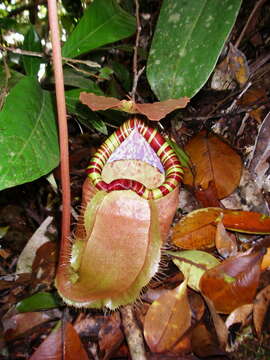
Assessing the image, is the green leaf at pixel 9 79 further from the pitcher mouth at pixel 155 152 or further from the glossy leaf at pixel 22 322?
the glossy leaf at pixel 22 322

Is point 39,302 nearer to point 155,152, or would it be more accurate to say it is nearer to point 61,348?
point 61,348

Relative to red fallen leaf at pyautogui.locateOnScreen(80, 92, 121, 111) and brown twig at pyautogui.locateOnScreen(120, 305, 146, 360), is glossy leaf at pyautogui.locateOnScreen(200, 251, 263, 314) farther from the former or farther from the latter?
red fallen leaf at pyautogui.locateOnScreen(80, 92, 121, 111)

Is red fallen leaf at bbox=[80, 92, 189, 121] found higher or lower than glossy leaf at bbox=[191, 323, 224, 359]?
higher

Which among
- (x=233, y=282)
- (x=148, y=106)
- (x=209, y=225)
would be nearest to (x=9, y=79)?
(x=148, y=106)

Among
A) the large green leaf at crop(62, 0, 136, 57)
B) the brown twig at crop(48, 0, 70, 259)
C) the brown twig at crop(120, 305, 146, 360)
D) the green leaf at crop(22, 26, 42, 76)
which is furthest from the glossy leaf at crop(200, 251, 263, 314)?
the green leaf at crop(22, 26, 42, 76)

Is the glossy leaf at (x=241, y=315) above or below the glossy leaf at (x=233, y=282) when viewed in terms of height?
below

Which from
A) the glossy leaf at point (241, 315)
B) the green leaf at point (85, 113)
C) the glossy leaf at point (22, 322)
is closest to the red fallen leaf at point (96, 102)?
the green leaf at point (85, 113)

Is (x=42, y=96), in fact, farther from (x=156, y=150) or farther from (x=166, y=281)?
(x=166, y=281)
